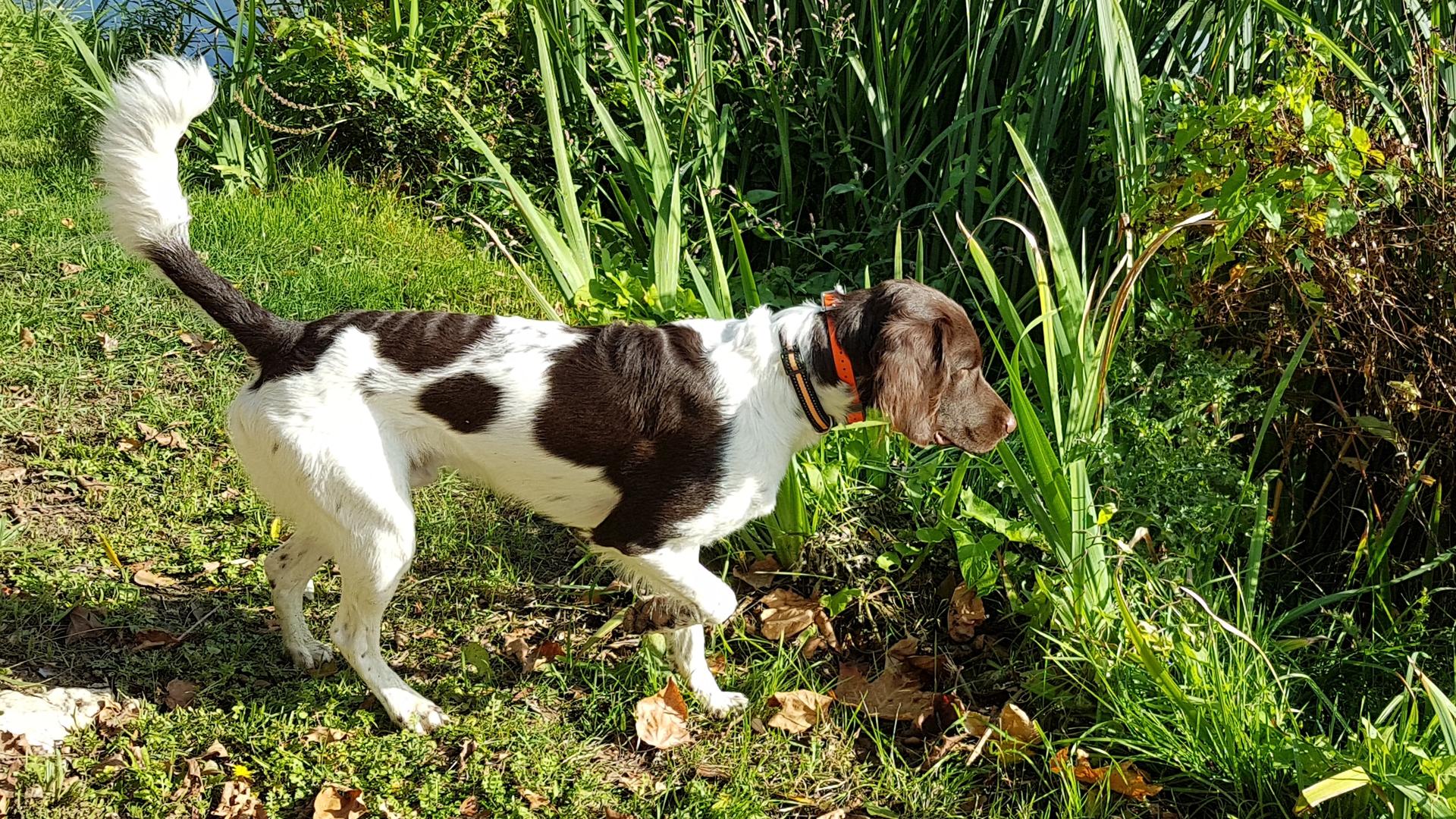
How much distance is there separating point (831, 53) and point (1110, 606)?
2550 mm

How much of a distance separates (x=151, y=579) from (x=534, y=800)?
1.41 metres

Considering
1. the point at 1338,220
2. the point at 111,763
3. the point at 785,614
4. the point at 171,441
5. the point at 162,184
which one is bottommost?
the point at 785,614

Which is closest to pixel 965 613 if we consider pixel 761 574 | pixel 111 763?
pixel 761 574

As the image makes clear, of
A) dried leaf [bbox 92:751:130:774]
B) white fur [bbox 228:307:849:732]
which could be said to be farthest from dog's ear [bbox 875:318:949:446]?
dried leaf [bbox 92:751:130:774]

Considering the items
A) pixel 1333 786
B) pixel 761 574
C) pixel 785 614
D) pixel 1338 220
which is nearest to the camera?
pixel 1333 786

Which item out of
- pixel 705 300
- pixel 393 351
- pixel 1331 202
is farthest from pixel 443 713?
pixel 1331 202

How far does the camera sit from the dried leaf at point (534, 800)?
8.98 ft

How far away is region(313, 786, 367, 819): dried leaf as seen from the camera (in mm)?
2648

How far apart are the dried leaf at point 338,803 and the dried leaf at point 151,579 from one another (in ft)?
3.34

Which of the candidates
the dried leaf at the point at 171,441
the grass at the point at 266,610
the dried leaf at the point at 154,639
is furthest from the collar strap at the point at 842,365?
the dried leaf at the point at 171,441

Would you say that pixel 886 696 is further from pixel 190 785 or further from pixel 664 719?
pixel 190 785

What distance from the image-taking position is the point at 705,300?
3320 mm

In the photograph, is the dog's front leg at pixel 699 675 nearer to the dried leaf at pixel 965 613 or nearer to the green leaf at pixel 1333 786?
the dried leaf at pixel 965 613

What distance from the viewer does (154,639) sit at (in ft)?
10.4
